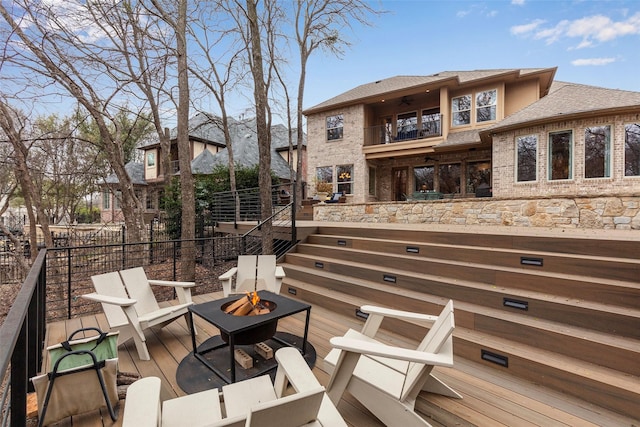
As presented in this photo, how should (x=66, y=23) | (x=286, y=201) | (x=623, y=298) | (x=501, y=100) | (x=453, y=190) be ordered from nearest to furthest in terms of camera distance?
(x=623, y=298) < (x=66, y=23) < (x=501, y=100) < (x=453, y=190) < (x=286, y=201)

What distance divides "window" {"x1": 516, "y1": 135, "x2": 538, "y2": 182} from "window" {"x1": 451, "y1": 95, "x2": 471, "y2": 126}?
124 inches

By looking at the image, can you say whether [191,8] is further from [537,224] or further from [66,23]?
[537,224]

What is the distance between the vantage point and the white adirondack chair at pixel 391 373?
70.5 inches

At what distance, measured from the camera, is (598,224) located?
5.48 m

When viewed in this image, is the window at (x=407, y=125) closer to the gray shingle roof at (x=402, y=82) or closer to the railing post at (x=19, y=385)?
the gray shingle roof at (x=402, y=82)

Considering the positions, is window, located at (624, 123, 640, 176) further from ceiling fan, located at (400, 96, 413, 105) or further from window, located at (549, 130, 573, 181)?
ceiling fan, located at (400, 96, 413, 105)

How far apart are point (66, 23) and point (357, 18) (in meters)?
7.44

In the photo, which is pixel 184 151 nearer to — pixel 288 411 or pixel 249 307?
pixel 249 307

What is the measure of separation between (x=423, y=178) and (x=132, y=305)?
13.0 meters

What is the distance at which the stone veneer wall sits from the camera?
529 centimetres

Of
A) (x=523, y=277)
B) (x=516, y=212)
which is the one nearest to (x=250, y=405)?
(x=523, y=277)

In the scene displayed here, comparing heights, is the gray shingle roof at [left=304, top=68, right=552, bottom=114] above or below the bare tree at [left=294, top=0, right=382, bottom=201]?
below

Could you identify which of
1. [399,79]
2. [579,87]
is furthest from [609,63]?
[399,79]

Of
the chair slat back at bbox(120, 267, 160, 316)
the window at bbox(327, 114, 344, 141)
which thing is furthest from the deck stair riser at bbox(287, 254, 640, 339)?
the window at bbox(327, 114, 344, 141)
